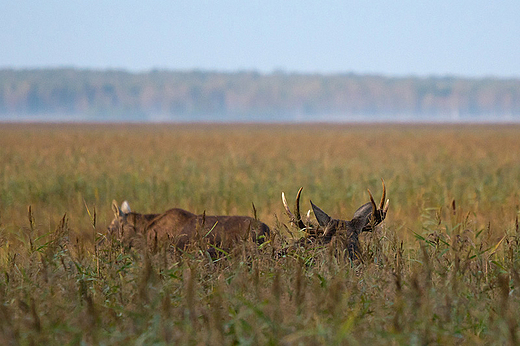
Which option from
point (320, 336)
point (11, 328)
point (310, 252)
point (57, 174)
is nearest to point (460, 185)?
point (310, 252)

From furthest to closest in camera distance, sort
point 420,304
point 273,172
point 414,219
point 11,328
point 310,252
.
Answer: point 273,172, point 414,219, point 310,252, point 420,304, point 11,328

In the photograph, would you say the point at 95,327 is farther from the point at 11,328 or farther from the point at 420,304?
the point at 420,304

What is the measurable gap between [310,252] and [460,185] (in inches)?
319

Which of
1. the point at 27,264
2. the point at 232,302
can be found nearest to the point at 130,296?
the point at 232,302

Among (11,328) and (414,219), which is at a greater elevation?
(11,328)

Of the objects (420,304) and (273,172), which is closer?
(420,304)

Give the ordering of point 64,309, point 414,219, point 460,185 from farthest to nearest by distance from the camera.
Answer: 1. point 460,185
2. point 414,219
3. point 64,309

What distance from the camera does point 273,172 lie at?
566 inches

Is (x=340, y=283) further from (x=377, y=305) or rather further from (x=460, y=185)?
(x=460, y=185)

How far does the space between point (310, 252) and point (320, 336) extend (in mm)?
1765

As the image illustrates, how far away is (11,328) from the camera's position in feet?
9.58

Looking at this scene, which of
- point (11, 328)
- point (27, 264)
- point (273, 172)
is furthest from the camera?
point (273, 172)

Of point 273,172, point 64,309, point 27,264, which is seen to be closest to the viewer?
point 64,309

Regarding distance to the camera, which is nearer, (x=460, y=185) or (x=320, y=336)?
(x=320, y=336)
